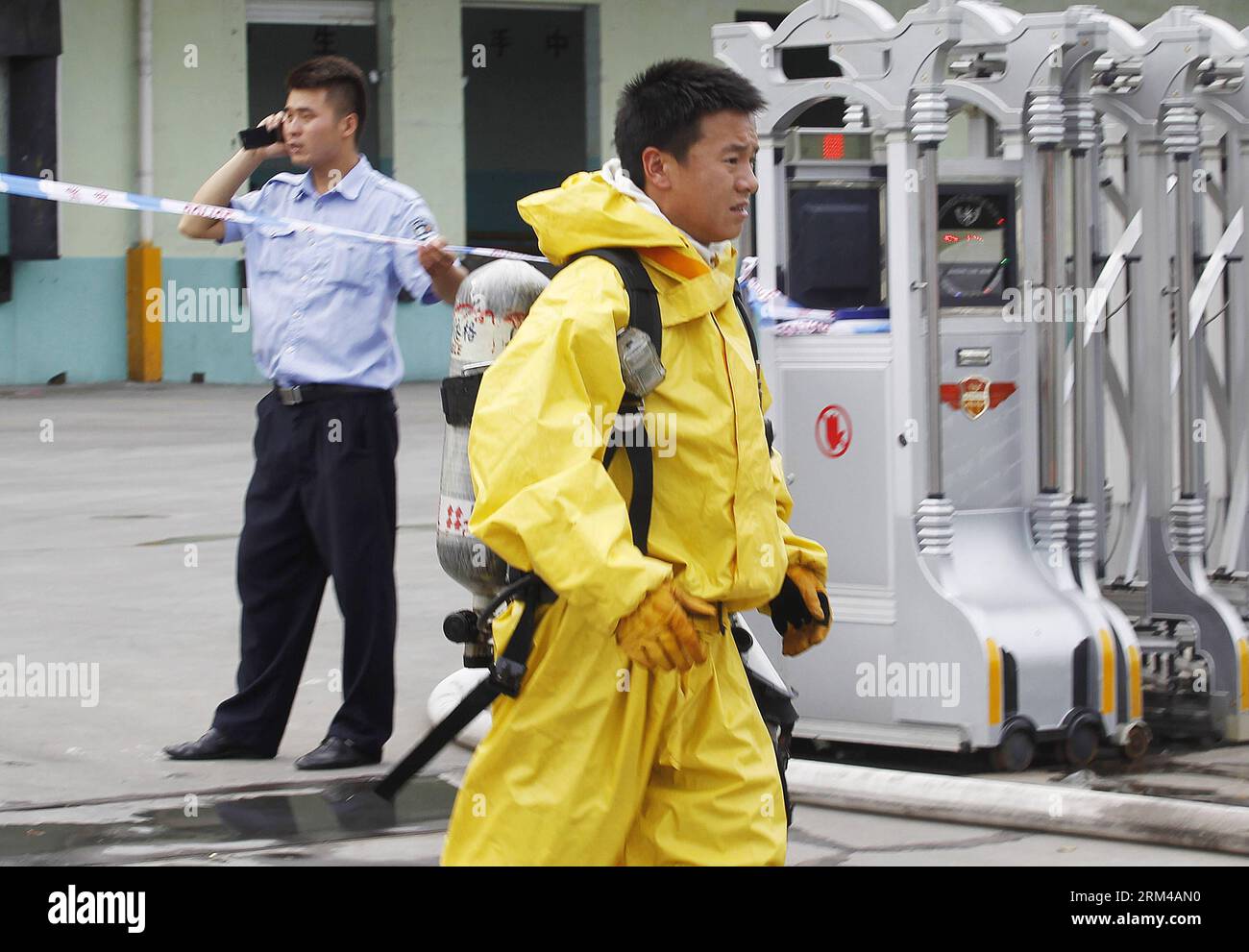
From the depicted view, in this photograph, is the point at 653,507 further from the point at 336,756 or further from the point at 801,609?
the point at 336,756

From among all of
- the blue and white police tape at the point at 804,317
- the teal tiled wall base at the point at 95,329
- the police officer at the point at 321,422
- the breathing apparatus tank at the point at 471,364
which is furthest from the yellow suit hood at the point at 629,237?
the teal tiled wall base at the point at 95,329

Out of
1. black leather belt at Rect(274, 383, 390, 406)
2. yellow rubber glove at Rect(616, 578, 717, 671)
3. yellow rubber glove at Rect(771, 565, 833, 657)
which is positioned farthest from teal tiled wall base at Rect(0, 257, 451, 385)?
yellow rubber glove at Rect(616, 578, 717, 671)

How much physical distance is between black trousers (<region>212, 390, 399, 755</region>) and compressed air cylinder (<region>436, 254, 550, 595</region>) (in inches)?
28.5

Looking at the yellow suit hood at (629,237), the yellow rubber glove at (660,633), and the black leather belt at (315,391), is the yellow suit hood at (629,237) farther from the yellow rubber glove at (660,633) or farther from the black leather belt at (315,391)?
the black leather belt at (315,391)

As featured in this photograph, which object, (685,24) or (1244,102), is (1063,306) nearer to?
(1244,102)

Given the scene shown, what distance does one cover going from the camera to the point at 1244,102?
23.2 ft

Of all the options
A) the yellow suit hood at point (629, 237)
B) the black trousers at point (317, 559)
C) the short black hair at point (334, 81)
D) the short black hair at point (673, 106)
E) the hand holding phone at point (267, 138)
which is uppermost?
the short black hair at point (334, 81)

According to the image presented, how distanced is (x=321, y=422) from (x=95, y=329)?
51.0ft

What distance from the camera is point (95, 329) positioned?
2098 centimetres

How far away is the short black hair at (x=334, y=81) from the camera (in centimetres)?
623

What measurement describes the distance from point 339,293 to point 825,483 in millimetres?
1574

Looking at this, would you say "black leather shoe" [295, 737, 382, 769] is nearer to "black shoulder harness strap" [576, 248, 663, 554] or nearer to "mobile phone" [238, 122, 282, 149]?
"mobile phone" [238, 122, 282, 149]
